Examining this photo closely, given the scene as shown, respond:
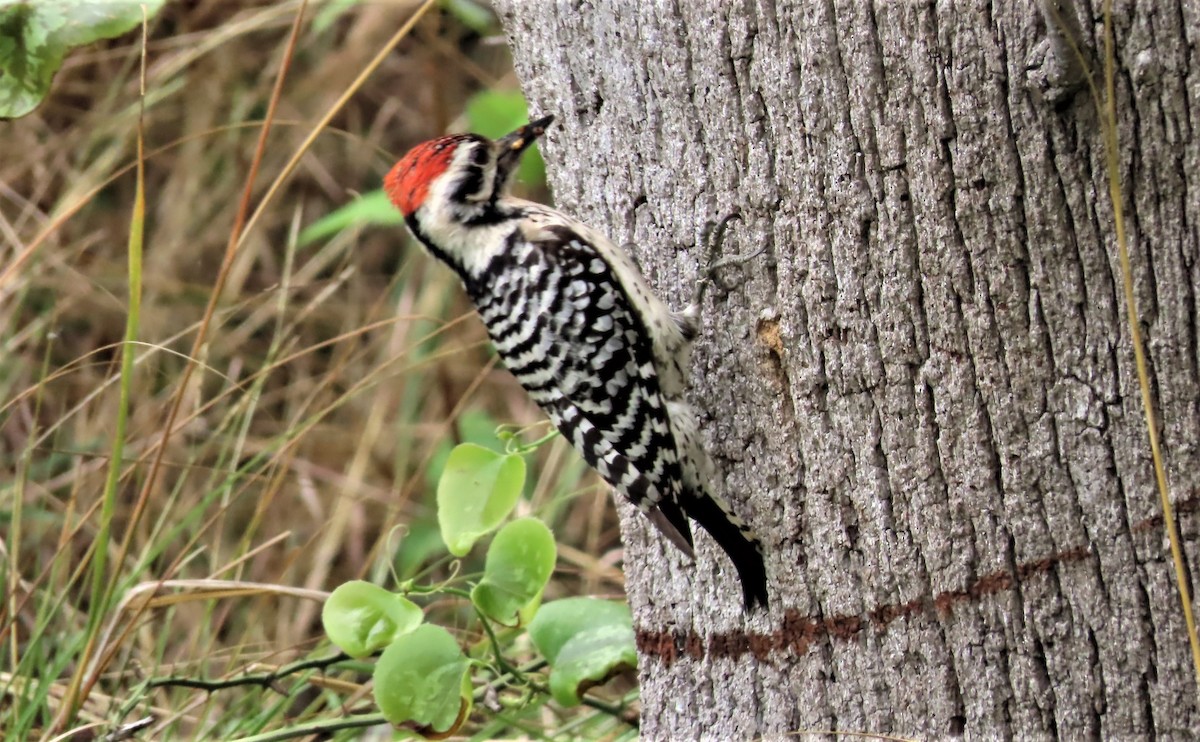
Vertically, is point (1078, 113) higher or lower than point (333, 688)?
higher

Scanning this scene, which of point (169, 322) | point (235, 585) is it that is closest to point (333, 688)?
point (235, 585)

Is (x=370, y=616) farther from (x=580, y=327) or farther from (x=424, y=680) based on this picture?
(x=580, y=327)

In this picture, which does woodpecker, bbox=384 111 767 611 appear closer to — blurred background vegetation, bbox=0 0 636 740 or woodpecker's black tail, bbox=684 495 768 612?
woodpecker's black tail, bbox=684 495 768 612

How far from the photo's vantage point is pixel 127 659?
227 cm

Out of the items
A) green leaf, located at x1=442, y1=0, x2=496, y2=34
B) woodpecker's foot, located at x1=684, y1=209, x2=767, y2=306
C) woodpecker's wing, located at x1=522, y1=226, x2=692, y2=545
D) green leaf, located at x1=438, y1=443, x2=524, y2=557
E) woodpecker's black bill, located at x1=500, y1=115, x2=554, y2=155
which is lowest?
green leaf, located at x1=438, y1=443, x2=524, y2=557

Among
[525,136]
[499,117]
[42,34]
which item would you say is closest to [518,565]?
[525,136]

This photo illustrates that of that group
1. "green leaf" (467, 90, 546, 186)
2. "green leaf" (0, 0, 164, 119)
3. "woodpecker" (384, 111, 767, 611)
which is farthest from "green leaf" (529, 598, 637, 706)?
"green leaf" (467, 90, 546, 186)

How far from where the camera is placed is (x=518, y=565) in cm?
215

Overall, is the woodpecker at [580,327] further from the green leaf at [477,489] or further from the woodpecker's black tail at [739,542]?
the green leaf at [477,489]

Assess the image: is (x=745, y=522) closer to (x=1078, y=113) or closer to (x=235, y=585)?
(x=1078, y=113)

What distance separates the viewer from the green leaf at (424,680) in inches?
80.5

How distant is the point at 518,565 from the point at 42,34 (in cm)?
121

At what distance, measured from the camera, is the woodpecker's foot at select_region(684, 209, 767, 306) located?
1.80 m

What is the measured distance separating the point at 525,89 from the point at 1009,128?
90 cm
